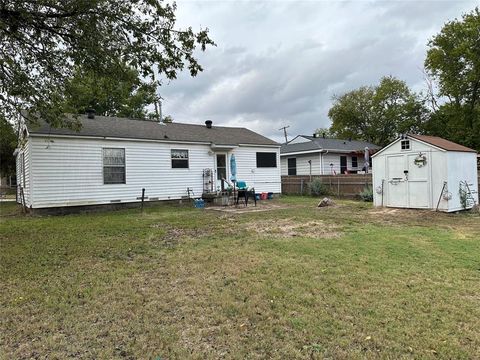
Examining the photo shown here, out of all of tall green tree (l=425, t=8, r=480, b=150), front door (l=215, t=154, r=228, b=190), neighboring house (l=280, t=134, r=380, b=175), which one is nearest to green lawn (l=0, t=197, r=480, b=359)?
front door (l=215, t=154, r=228, b=190)

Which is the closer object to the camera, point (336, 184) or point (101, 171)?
point (101, 171)

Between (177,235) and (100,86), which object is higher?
(100,86)

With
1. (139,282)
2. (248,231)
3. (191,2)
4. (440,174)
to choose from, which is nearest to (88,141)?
(191,2)

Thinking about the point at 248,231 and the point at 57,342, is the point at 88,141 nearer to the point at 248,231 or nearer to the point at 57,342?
the point at 248,231

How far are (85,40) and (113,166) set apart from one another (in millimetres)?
6239

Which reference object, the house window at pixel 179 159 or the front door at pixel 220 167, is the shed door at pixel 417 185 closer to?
the front door at pixel 220 167

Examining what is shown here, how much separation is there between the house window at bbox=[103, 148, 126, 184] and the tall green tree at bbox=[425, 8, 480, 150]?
83.3ft

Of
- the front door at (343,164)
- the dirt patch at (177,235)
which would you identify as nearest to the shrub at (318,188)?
the front door at (343,164)

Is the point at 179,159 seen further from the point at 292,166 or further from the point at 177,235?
the point at 292,166

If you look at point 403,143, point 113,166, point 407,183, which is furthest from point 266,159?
point 113,166

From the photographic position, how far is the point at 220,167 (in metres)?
15.7

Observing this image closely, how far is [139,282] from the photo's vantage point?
4199 millimetres

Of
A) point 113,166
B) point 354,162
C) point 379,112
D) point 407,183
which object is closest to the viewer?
point 407,183

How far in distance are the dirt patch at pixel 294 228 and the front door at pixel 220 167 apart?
22.4 feet
